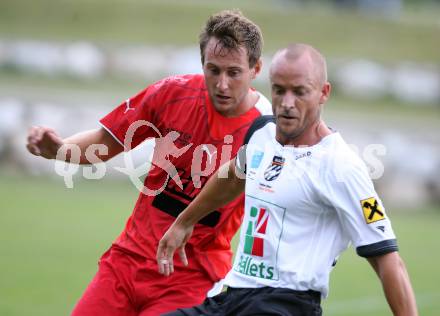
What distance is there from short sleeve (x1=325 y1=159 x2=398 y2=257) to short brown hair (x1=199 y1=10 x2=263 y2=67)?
1.51 m

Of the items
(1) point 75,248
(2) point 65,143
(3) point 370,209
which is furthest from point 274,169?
(1) point 75,248

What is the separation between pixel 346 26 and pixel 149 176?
25.1 meters

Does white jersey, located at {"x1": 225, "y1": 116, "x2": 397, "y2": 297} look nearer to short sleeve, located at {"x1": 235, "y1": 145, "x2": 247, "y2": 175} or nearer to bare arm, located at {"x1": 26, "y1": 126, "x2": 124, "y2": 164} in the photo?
short sleeve, located at {"x1": 235, "y1": 145, "x2": 247, "y2": 175}

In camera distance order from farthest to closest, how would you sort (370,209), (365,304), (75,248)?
(75,248) → (365,304) → (370,209)

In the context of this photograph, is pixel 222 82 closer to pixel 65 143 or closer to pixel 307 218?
pixel 65 143

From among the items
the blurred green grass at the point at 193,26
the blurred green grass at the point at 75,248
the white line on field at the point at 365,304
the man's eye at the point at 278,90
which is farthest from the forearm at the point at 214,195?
the blurred green grass at the point at 193,26

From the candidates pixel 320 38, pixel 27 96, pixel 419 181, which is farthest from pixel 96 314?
pixel 320 38

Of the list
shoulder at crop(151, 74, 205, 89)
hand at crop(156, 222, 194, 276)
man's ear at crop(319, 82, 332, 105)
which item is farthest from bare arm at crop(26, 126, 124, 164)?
man's ear at crop(319, 82, 332, 105)

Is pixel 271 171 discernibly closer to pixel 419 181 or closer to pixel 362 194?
pixel 362 194

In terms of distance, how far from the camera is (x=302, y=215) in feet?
15.8

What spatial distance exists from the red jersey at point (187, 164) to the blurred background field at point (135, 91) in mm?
3575

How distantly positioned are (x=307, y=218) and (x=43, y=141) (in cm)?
214

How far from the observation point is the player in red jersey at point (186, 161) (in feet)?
19.4

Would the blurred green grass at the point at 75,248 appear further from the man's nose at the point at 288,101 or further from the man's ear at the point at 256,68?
the man's nose at the point at 288,101
